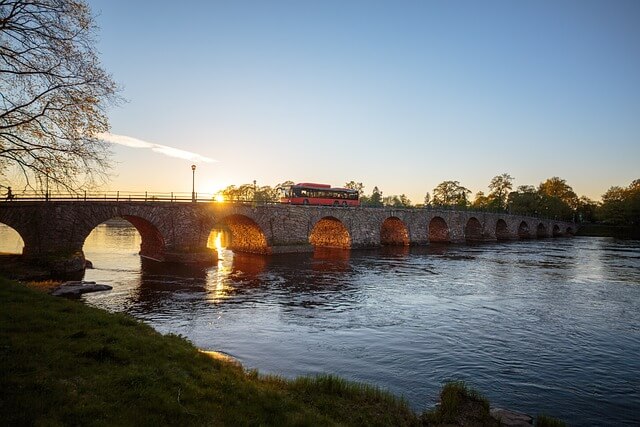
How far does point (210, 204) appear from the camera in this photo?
1594 inches

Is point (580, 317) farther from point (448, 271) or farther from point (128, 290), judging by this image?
point (128, 290)

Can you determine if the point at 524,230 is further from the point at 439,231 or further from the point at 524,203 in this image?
the point at 439,231

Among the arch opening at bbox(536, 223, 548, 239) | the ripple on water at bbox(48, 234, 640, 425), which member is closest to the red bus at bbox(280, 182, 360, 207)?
the ripple on water at bbox(48, 234, 640, 425)

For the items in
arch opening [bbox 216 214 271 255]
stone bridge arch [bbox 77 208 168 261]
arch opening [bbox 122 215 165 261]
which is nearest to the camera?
stone bridge arch [bbox 77 208 168 261]

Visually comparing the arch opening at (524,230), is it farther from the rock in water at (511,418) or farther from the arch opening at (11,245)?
the arch opening at (11,245)

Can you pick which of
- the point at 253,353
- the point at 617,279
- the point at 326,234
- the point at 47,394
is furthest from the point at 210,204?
the point at 617,279

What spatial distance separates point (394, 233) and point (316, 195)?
725 inches

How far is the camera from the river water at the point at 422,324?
12.8 m

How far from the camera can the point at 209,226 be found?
4025 centimetres

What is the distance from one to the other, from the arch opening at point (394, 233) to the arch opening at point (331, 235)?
38.8 feet

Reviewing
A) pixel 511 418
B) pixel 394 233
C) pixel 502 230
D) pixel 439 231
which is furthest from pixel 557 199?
pixel 511 418

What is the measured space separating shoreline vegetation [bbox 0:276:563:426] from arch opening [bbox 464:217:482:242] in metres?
80.8

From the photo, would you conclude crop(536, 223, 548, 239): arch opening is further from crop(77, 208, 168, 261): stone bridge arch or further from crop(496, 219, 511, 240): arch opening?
crop(77, 208, 168, 261): stone bridge arch

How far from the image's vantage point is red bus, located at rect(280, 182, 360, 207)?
179 ft
